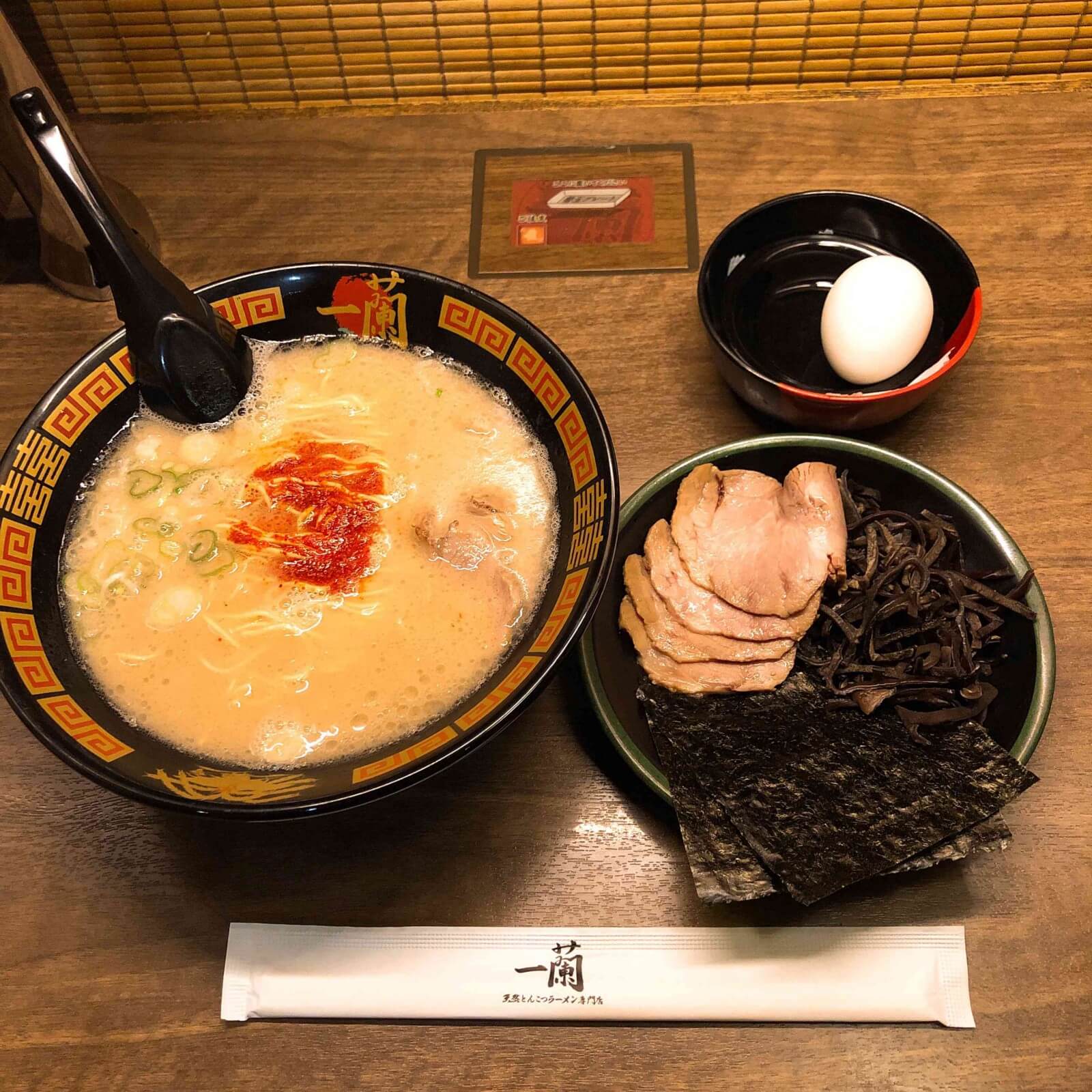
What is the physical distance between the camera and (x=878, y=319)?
5.42 feet

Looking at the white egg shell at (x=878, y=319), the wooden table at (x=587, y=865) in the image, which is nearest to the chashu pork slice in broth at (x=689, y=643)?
the wooden table at (x=587, y=865)

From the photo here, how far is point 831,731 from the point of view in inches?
55.7

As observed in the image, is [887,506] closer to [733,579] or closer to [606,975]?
[733,579]

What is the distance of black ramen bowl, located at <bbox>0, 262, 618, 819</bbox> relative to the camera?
45.5 inches

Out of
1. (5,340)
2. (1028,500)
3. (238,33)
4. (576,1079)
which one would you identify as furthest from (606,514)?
(238,33)

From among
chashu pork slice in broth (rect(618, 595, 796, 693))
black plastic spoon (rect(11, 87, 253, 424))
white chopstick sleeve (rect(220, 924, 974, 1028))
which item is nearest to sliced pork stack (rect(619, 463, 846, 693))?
chashu pork slice in broth (rect(618, 595, 796, 693))

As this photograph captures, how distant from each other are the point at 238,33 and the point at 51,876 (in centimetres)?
176

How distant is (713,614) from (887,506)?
14.3 inches

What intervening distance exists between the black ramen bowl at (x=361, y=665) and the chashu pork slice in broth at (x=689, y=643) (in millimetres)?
189

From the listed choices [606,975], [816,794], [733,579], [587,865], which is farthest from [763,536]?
[606,975]

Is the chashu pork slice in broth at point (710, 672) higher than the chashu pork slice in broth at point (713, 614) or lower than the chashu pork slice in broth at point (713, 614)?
lower

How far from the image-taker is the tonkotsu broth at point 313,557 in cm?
133

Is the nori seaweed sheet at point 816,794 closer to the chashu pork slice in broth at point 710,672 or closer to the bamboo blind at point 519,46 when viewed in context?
the chashu pork slice in broth at point 710,672

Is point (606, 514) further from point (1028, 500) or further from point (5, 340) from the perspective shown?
point (5, 340)
